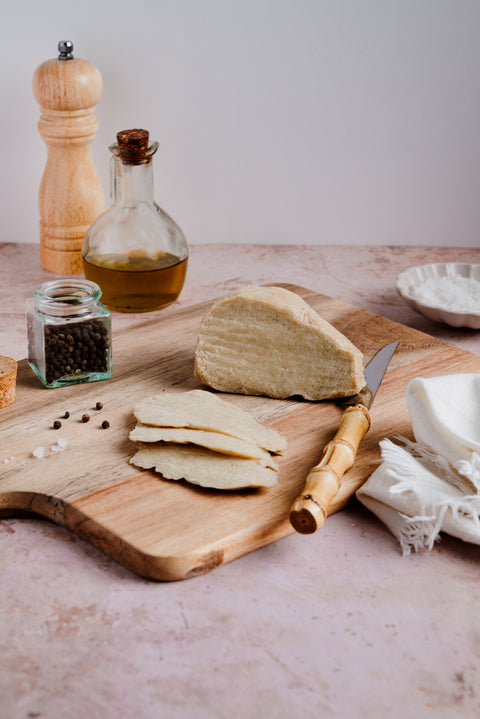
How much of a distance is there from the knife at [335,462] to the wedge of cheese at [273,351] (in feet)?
0.19

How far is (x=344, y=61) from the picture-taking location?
250 cm

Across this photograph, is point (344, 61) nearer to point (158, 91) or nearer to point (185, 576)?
point (158, 91)

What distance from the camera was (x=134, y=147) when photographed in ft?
6.22

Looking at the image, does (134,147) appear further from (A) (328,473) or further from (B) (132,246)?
(A) (328,473)

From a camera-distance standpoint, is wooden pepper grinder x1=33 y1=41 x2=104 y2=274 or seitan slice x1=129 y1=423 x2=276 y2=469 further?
wooden pepper grinder x1=33 y1=41 x2=104 y2=274

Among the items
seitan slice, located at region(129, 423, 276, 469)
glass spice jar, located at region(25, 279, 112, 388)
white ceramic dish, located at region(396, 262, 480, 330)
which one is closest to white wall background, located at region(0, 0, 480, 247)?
white ceramic dish, located at region(396, 262, 480, 330)

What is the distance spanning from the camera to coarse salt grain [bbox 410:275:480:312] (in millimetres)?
2057

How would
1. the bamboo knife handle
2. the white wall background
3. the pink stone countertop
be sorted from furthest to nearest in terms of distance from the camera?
1. the white wall background
2. the bamboo knife handle
3. the pink stone countertop

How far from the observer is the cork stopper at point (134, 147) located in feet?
6.19

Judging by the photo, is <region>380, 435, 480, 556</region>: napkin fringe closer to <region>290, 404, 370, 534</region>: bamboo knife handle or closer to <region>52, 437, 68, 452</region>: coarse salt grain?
<region>290, 404, 370, 534</region>: bamboo knife handle

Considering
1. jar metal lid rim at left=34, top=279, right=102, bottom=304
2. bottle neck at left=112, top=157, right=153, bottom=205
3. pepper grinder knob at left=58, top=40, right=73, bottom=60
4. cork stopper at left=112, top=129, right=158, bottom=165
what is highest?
pepper grinder knob at left=58, top=40, right=73, bottom=60

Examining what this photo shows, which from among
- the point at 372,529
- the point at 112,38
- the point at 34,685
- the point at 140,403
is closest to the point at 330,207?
the point at 112,38

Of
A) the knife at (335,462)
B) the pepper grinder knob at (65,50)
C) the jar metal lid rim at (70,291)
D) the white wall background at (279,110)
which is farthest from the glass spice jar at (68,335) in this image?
the white wall background at (279,110)

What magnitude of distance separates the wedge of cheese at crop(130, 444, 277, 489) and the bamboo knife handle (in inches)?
3.8
